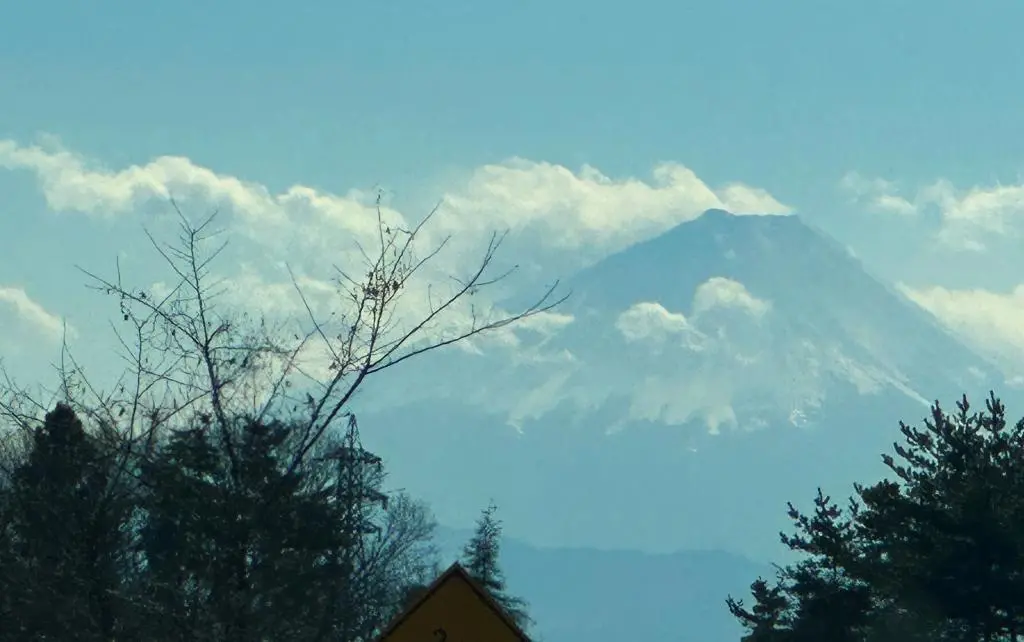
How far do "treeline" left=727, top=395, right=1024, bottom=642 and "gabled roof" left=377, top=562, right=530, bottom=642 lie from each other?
841 inches

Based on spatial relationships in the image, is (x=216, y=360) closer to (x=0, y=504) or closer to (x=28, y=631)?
(x=28, y=631)

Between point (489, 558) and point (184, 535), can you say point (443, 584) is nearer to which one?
point (184, 535)

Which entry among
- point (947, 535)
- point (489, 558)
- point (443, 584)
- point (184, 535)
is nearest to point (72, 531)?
point (184, 535)

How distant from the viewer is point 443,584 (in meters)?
6.71

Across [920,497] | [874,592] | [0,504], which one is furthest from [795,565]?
[0,504]

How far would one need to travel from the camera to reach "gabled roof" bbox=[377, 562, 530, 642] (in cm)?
665

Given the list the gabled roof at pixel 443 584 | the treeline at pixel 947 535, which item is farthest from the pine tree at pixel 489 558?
the gabled roof at pixel 443 584

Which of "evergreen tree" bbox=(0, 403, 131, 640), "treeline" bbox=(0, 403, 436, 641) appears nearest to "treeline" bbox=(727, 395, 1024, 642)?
"treeline" bbox=(0, 403, 436, 641)

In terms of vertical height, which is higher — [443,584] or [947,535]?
[947,535]

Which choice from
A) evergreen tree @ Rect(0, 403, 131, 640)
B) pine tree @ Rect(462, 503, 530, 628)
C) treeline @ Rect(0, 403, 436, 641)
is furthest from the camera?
pine tree @ Rect(462, 503, 530, 628)

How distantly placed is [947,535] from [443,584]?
71.8 ft

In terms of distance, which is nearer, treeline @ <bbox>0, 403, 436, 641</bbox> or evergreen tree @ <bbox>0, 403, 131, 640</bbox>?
treeline @ <bbox>0, 403, 436, 641</bbox>

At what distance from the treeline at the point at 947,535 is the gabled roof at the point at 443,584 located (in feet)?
70.1

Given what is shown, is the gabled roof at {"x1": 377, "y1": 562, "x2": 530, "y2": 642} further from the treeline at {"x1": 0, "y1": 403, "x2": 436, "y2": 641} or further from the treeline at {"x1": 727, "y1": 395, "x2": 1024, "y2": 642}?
the treeline at {"x1": 727, "y1": 395, "x2": 1024, "y2": 642}
